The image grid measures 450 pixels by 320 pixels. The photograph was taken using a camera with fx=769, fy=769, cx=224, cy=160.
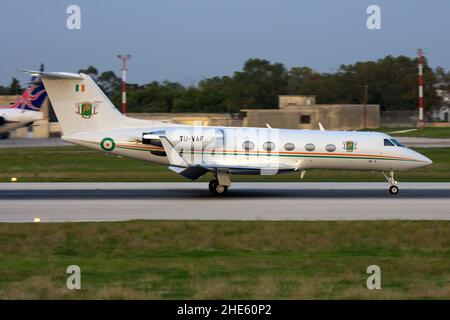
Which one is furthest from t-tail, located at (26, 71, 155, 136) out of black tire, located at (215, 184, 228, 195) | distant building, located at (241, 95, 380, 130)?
distant building, located at (241, 95, 380, 130)

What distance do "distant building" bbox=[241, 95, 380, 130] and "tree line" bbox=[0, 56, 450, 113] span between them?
16.4 m

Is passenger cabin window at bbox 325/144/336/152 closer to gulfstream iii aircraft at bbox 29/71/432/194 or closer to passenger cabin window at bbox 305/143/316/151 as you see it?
gulfstream iii aircraft at bbox 29/71/432/194

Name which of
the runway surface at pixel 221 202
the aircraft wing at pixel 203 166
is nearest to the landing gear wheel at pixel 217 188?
the runway surface at pixel 221 202

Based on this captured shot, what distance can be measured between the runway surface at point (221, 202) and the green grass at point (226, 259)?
6.42 ft

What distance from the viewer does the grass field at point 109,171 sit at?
3259 cm

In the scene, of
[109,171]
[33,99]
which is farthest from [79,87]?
[33,99]

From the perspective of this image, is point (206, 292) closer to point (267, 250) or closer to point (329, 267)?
point (329, 267)

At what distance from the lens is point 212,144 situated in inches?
1016

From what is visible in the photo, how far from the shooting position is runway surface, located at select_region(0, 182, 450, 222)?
20859 mm

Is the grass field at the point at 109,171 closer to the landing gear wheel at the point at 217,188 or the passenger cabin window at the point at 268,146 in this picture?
the landing gear wheel at the point at 217,188

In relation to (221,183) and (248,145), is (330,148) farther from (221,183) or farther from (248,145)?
(221,183)

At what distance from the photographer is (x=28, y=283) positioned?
1254 centimetres
